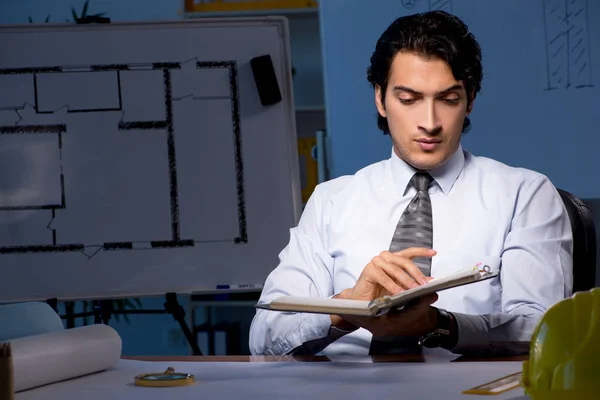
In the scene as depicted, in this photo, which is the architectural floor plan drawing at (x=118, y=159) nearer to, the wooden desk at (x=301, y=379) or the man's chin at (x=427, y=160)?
the man's chin at (x=427, y=160)

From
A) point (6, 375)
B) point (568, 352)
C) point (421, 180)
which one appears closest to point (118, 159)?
point (421, 180)

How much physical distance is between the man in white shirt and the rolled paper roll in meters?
0.42

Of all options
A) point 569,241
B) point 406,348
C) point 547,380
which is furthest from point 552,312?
point 569,241

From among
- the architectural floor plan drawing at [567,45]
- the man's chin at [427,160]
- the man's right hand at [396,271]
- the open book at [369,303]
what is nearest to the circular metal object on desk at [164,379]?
the open book at [369,303]

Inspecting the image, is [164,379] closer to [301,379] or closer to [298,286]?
[301,379]

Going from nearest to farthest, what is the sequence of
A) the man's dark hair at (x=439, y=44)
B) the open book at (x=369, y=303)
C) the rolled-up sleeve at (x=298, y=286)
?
the open book at (x=369, y=303) < the rolled-up sleeve at (x=298, y=286) < the man's dark hair at (x=439, y=44)

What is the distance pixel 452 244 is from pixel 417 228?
8cm

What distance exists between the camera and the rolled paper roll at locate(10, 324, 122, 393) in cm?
99

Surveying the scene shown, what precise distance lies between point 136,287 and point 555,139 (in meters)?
1.40

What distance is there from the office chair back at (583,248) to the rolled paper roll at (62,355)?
3.02 ft

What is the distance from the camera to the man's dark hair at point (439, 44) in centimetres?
167

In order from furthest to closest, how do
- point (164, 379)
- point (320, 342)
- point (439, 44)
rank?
point (439, 44)
point (320, 342)
point (164, 379)

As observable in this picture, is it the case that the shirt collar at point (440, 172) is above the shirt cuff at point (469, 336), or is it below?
above

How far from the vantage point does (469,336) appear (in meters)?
1.31
